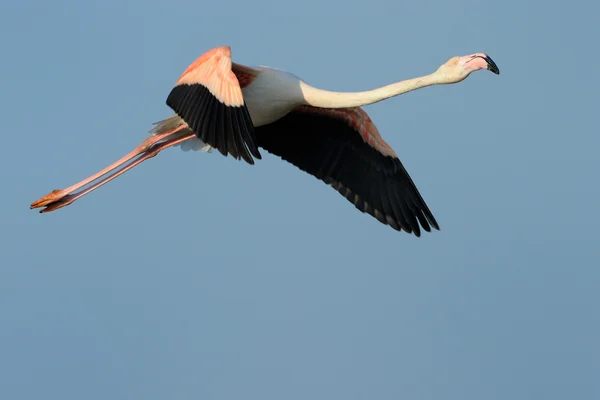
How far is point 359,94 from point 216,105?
100 inches

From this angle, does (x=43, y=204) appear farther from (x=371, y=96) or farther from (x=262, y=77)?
(x=371, y=96)

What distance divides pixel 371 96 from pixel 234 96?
2.44 metres

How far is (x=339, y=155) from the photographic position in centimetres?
1998

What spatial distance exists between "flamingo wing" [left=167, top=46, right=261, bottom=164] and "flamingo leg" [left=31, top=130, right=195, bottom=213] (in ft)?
8.35

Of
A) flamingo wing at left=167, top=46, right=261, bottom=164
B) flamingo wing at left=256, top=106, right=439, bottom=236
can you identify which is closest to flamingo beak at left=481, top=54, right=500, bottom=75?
flamingo wing at left=167, top=46, right=261, bottom=164

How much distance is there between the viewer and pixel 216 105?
1611cm

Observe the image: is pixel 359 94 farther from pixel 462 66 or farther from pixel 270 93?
pixel 462 66

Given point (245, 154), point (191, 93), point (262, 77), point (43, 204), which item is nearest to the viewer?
point (245, 154)

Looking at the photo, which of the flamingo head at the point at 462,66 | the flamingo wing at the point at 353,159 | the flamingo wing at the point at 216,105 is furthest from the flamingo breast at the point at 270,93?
the flamingo head at the point at 462,66

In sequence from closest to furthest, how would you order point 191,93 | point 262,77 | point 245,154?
point 245,154
point 191,93
point 262,77

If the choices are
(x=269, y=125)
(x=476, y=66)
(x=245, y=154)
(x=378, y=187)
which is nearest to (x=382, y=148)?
(x=378, y=187)

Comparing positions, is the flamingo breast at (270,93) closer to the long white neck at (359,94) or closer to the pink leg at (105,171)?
the long white neck at (359,94)

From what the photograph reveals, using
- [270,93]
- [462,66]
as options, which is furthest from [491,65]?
[270,93]

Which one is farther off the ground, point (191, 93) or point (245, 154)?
point (191, 93)
